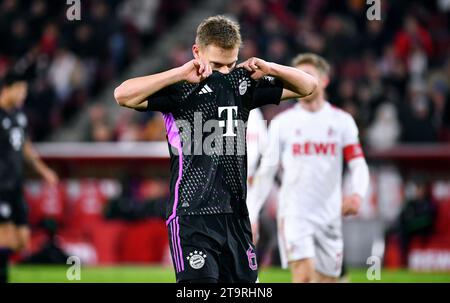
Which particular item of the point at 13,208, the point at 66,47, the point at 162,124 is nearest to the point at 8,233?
the point at 13,208

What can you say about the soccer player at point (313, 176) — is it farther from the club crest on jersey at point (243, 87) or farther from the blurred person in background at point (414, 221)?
the blurred person in background at point (414, 221)

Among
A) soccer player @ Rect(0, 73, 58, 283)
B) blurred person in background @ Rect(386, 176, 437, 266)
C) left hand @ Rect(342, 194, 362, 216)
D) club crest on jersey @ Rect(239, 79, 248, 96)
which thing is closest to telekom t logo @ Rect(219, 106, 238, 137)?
club crest on jersey @ Rect(239, 79, 248, 96)

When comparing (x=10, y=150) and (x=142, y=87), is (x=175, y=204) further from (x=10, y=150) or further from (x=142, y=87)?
(x=10, y=150)

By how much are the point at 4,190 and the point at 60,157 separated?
478cm

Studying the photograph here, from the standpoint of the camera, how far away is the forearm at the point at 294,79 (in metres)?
5.45

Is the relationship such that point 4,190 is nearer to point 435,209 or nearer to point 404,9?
point 435,209

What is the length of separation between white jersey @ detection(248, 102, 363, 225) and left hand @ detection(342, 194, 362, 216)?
0.30m

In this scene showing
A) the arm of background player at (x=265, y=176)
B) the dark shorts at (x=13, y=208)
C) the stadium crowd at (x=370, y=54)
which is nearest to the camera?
the arm of background player at (x=265, y=176)

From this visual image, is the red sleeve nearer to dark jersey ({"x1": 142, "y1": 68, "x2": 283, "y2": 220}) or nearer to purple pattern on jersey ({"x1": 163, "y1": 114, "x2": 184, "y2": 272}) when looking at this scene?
dark jersey ({"x1": 142, "y1": 68, "x2": 283, "y2": 220})

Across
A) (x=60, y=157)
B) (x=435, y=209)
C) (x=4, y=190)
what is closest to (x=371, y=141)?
(x=435, y=209)

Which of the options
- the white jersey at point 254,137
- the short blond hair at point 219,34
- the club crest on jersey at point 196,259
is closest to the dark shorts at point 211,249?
the club crest on jersey at point 196,259

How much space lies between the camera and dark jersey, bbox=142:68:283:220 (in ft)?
17.5

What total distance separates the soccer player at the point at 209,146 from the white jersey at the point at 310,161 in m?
2.53

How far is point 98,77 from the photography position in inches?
769
